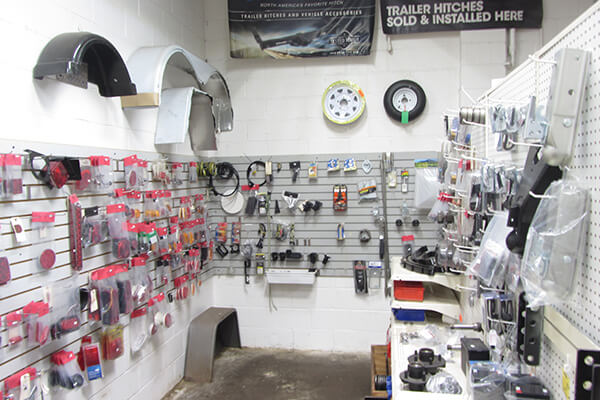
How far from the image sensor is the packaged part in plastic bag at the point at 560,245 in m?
1.09

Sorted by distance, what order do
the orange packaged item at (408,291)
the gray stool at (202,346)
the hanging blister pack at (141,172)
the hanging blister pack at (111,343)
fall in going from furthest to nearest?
the gray stool at (202,346)
the orange packaged item at (408,291)
the hanging blister pack at (141,172)
the hanging blister pack at (111,343)

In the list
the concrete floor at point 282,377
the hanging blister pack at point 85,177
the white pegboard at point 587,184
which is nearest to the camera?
the white pegboard at point 587,184

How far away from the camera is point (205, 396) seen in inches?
130

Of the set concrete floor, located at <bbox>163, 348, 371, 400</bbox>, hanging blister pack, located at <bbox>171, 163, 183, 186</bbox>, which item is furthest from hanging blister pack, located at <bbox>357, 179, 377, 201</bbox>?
hanging blister pack, located at <bbox>171, 163, 183, 186</bbox>

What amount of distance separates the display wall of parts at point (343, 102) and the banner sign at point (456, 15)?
624mm

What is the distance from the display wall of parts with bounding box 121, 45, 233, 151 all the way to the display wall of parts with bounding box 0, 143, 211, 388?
322 millimetres

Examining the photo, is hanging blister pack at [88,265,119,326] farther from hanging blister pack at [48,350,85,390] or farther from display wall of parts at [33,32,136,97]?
display wall of parts at [33,32,136,97]

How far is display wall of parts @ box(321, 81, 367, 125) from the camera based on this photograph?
3.90 m

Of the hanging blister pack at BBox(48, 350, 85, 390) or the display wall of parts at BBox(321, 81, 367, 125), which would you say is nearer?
the hanging blister pack at BBox(48, 350, 85, 390)

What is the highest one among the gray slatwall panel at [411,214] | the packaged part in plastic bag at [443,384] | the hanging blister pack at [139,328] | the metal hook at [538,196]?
the metal hook at [538,196]

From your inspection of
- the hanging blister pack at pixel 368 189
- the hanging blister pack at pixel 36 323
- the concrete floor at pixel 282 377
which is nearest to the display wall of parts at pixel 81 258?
the hanging blister pack at pixel 36 323

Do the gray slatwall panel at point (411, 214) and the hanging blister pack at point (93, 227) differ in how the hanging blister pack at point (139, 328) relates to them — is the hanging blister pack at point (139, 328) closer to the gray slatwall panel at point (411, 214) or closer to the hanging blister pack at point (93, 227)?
the hanging blister pack at point (93, 227)

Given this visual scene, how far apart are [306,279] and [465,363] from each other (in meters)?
2.19

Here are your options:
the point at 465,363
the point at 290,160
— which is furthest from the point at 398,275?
the point at 290,160
